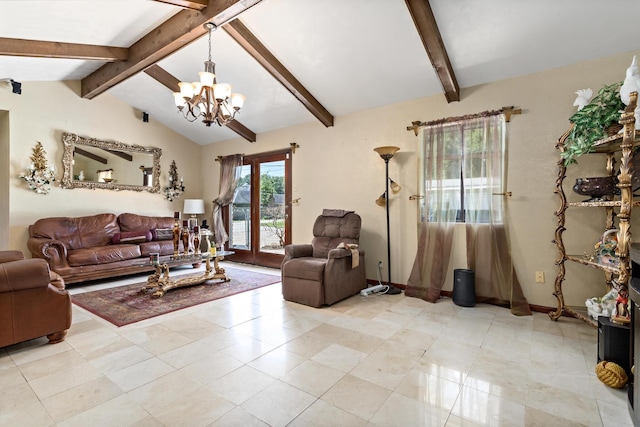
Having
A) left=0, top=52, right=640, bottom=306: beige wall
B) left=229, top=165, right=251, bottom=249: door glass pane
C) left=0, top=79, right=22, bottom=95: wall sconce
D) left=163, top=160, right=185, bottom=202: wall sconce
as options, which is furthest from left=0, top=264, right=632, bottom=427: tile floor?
left=0, top=79, right=22, bottom=95: wall sconce

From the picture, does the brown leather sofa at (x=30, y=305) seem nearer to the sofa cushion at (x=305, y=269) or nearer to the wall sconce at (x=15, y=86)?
the sofa cushion at (x=305, y=269)

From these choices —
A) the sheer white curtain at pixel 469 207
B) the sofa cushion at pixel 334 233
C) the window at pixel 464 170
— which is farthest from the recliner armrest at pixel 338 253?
the window at pixel 464 170

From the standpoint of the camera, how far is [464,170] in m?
3.50

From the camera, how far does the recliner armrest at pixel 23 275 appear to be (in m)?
2.11

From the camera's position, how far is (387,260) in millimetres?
4113

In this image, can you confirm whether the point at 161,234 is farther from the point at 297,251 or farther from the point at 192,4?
the point at 192,4

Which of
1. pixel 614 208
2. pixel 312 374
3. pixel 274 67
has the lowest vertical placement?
pixel 312 374

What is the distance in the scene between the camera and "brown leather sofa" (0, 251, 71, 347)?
7.01 ft

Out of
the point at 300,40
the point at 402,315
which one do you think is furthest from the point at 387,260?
the point at 300,40

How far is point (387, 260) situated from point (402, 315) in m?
1.13

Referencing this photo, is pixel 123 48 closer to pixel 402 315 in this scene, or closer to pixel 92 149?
pixel 92 149

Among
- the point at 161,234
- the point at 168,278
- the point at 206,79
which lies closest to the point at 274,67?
the point at 206,79

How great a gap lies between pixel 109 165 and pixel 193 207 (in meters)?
1.59

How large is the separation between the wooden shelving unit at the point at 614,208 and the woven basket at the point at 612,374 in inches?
20.3
